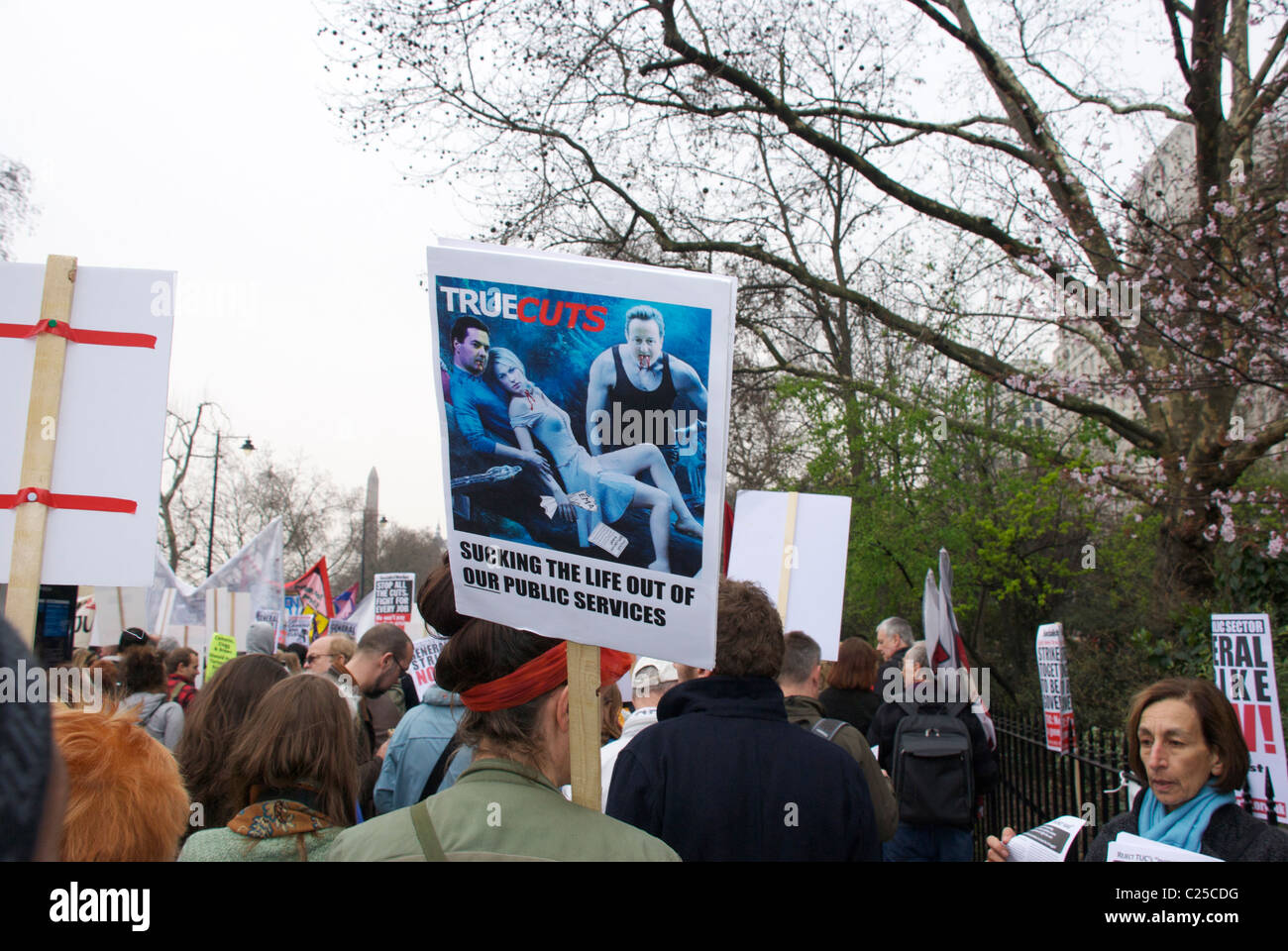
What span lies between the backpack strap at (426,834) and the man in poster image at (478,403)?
2.43ft

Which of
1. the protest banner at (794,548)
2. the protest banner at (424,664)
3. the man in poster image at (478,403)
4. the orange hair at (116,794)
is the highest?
the man in poster image at (478,403)

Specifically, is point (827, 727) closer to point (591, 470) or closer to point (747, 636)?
point (747, 636)

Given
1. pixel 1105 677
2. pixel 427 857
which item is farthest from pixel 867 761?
pixel 1105 677

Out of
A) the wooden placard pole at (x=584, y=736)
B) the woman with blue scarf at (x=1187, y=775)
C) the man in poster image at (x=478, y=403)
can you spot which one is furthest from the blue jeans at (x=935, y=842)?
the man in poster image at (x=478, y=403)

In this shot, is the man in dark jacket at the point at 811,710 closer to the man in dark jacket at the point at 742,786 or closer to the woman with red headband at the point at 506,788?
the man in dark jacket at the point at 742,786

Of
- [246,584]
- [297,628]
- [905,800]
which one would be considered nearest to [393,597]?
[246,584]

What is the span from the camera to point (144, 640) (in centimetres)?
664

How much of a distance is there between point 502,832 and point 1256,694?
12.2 ft

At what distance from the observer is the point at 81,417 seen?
3.17 m

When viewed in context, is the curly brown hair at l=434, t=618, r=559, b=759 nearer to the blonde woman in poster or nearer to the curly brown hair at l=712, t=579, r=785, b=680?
the blonde woman in poster

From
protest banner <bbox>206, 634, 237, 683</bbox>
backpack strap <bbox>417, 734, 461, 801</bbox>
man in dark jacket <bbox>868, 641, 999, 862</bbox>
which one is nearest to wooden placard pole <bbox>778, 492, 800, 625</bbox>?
man in dark jacket <bbox>868, 641, 999, 862</bbox>

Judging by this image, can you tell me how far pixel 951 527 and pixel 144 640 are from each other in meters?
12.2

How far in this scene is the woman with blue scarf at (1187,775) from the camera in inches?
116
